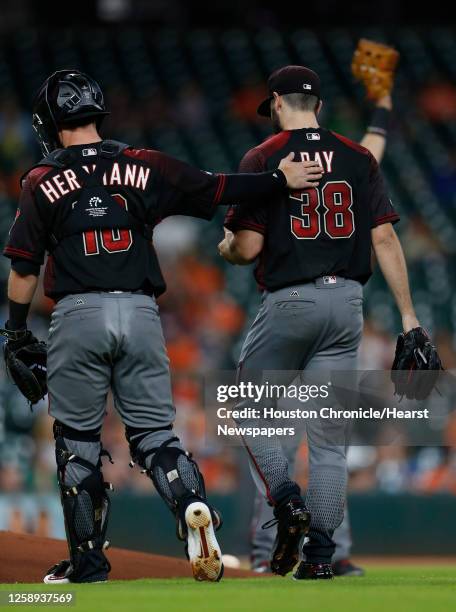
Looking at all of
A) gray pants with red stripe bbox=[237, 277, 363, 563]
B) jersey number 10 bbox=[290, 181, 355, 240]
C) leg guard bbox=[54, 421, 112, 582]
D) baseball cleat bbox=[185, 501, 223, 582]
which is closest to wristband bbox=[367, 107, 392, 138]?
jersey number 10 bbox=[290, 181, 355, 240]

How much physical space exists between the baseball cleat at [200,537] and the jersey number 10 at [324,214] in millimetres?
1182

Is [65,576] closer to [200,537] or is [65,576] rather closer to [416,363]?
[200,537]

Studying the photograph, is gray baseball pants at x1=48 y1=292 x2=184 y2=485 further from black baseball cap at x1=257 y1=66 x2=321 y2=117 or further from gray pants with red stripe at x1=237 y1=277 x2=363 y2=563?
black baseball cap at x1=257 y1=66 x2=321 y2=117

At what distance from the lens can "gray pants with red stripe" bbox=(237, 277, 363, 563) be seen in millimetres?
4742

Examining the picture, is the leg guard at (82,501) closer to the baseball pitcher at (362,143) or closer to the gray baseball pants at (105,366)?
the gray baseball pants at (105,366)

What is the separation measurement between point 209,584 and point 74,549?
1.77ft

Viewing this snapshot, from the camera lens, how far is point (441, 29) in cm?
1747

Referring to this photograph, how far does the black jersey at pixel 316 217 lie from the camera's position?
16.0ft

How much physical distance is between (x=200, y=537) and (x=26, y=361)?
104 cm

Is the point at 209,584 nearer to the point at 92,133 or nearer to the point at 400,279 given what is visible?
the point at 400,279

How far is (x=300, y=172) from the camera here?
191 inches

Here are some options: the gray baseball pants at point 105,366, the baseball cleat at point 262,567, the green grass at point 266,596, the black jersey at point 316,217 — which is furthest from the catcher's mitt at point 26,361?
the baseball cleat at point 262,567

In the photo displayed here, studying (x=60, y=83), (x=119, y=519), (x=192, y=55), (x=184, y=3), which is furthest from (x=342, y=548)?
(x=184, y=3)

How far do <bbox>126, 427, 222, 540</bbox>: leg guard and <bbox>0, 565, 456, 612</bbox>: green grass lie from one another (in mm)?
286
